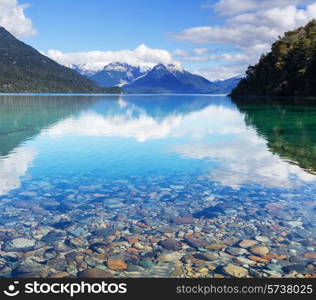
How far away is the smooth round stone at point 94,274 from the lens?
9387mm

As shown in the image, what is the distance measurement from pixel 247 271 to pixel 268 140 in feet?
91.2

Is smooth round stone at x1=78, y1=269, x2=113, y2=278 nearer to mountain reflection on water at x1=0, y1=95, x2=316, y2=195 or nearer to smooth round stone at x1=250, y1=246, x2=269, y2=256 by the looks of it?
smooth round stone at x1=250, y1=246, x2=269, y2=256

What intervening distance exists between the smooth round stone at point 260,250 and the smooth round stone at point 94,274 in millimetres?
4483

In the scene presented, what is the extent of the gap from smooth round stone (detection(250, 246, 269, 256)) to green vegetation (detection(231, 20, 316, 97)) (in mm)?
121390

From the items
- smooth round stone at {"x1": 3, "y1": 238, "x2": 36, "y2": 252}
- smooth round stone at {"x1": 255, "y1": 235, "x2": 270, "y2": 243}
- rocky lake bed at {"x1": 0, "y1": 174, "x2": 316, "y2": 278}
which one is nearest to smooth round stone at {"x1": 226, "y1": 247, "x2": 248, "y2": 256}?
rocky lake bed at {"x1": 0, "y1": 174, "x2": 316, "y2": 278}

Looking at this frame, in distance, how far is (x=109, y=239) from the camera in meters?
11.8

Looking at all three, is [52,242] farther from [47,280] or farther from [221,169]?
[221,169]

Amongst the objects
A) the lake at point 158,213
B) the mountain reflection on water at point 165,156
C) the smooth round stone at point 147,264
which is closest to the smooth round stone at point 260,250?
the lake at point 158,213

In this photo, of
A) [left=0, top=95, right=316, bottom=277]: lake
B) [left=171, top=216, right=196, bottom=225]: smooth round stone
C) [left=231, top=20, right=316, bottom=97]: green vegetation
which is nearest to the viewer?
[left=0, top=95, right=316, bottom=277]: lake

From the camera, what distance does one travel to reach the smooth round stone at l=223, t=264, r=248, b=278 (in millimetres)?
9467

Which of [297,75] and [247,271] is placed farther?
[297,75]

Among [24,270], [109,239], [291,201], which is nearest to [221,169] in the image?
[291,201]

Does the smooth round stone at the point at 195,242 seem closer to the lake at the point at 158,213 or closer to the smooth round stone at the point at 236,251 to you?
the lake at the point at 158,213

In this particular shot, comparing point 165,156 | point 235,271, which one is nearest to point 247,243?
point 235,271
